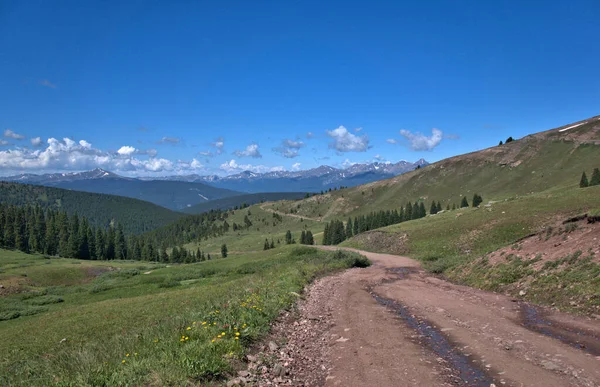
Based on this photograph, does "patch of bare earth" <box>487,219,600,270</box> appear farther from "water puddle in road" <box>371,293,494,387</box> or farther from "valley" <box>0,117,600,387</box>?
"water puddle in road" <box>371,293,494,387</box>

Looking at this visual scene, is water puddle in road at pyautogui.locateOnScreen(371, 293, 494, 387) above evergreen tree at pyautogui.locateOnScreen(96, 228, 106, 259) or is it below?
above

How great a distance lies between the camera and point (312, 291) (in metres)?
22.4

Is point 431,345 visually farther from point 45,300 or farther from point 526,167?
point 526,167

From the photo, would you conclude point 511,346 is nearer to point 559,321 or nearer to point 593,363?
point 593,363

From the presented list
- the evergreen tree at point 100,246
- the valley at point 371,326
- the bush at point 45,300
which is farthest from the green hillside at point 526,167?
the evergreen tree at point 100,246

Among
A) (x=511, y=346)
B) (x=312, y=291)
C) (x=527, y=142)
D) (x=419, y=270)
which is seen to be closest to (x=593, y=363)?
(x=511, y=346)

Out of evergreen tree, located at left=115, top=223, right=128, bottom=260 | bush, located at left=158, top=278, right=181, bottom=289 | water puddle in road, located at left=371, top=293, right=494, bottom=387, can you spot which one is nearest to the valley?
water puddle in road, located at left=371, top=293, right=494, bottom=387

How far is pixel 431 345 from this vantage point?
11.5 meters

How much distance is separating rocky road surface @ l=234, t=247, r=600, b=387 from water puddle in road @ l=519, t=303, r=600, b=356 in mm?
29

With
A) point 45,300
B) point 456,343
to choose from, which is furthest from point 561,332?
point 45,300

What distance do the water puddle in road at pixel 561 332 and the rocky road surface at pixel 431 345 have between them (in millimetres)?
29

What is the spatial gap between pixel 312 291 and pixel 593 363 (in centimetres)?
1496

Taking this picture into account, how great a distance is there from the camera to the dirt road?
8.88 metres

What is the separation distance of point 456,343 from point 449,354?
1.18 m
